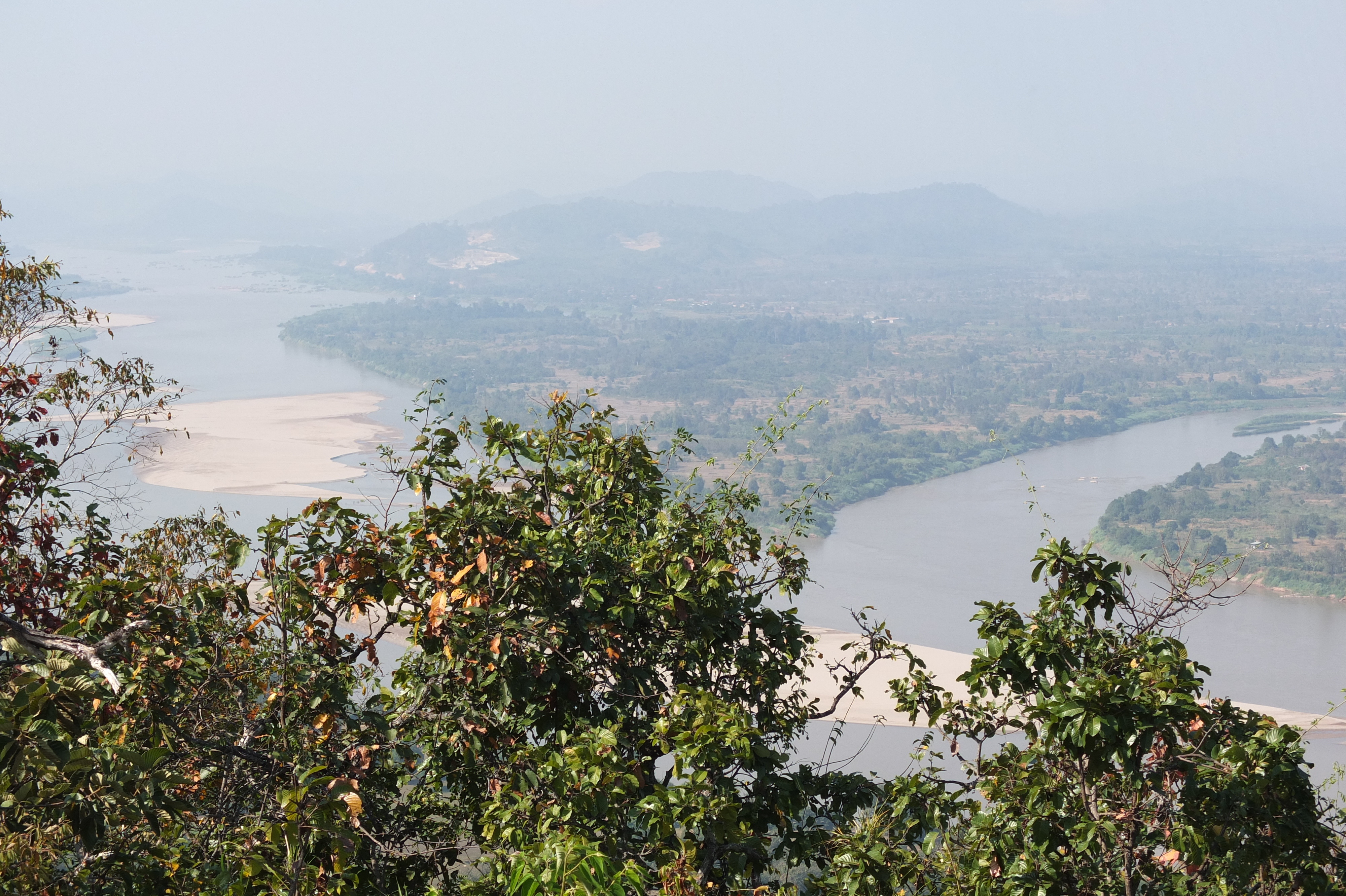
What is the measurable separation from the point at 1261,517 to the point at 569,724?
91.2 ft

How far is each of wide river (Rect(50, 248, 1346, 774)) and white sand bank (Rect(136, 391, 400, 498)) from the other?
0.61m

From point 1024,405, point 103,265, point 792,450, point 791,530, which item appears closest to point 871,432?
point 792,450

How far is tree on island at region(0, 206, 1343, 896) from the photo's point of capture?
5.51ft

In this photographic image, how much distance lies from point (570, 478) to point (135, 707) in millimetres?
1146

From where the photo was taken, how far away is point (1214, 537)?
24.2 metres

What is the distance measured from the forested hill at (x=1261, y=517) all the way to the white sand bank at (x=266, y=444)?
1531 cm

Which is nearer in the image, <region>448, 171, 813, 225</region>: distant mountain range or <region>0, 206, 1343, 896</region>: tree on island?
<region>0, 206, 1343, 896</region>: tree on island

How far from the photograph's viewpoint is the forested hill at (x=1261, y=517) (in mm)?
21500

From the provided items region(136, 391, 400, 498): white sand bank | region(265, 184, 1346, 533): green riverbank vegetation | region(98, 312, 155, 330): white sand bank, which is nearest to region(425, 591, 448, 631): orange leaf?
region(265, 184, 1346, 533): green riverbank vegetation

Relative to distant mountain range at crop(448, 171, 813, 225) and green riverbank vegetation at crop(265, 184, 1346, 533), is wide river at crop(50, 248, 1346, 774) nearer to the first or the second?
green riverbank vegetation at crop(265, 184, 1346, 533)

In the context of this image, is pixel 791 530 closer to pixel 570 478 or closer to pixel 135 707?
pixel 570 478

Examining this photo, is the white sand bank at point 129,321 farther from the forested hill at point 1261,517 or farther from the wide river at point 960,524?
the forested hill at point 1261,517

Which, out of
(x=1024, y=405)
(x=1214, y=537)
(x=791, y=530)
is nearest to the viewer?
(x=791, y=530)

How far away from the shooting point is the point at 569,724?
2371 mm
